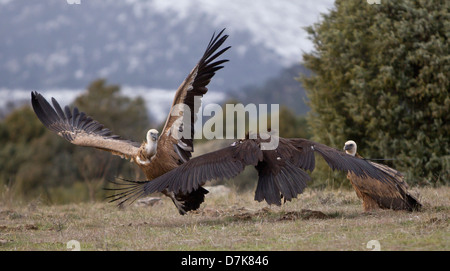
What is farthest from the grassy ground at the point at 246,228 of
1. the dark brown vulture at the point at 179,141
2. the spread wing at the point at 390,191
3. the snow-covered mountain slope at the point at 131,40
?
the snow-covered mountain slope at the point at 131,40

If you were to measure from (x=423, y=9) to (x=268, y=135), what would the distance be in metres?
8.17

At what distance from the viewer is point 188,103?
8328 millimetres

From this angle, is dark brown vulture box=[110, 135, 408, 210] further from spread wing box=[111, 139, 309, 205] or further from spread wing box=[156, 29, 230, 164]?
spread wing box=[156, 29, 230, 164]

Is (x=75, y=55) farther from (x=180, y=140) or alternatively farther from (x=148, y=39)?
(x=180, y=140)

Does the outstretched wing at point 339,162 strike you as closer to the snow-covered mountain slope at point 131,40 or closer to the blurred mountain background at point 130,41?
the blurred mountain background at point 130,41

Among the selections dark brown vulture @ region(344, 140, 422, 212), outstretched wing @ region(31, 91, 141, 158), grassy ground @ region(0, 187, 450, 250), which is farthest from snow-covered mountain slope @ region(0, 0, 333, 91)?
dark brown vulture @ region(344, 140, 422, 212)

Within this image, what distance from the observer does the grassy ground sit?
18.0 feet

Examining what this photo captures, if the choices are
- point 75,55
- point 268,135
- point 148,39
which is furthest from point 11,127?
point 148,39

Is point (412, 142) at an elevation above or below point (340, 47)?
below

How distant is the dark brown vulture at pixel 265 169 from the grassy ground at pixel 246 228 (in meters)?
0.46

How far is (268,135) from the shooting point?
23.9ft

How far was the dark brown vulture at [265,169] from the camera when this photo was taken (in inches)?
264

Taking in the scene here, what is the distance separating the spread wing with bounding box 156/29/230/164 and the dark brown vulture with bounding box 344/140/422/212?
2569 millimetres
